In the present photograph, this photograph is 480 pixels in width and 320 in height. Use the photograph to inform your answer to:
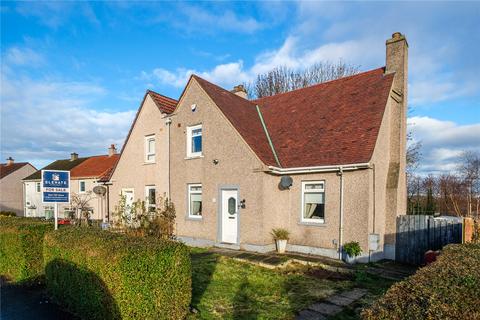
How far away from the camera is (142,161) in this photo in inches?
640

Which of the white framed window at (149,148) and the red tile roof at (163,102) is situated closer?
the red tile roof at (163,102)

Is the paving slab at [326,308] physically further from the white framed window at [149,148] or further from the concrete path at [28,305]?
the white framed window at [149,148]

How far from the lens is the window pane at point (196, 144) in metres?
14.1

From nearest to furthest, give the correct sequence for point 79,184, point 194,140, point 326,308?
point 326,308 < point 194,140 < point 79,184

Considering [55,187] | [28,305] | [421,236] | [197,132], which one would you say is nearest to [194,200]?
[197,132]

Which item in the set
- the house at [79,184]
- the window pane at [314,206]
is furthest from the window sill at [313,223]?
the house at [79,184]

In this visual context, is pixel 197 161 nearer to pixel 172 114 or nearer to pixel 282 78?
pixel 172 114

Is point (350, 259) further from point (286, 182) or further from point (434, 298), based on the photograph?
point (434, 298)

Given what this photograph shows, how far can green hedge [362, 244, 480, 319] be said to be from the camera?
256 centimetres

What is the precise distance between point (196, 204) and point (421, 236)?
364 inches

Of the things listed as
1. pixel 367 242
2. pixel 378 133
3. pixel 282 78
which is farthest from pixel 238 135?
pixel 282 78

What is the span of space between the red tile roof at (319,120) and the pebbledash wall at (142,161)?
12.0 feet

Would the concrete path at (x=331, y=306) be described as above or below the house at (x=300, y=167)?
below

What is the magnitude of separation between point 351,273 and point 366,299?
2.28 meters
